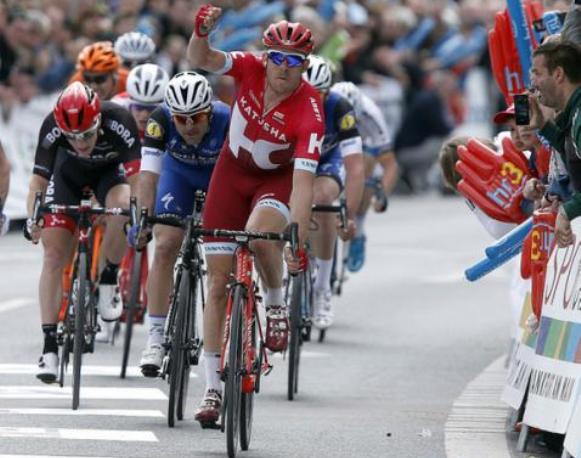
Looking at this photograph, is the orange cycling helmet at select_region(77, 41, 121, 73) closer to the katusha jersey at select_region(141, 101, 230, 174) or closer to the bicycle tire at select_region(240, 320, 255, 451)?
the katusha jersey at select_region(141, 101, 230, 174)

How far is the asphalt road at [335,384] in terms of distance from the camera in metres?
10.5

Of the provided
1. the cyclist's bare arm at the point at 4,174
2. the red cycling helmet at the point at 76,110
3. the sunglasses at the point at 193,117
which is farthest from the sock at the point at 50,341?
the sunglasses at the point at 193,117

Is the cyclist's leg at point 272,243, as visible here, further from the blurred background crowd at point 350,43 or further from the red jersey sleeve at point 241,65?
the blurred background crowd at point 350,43

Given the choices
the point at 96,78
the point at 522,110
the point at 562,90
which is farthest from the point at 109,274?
the point at 562,90

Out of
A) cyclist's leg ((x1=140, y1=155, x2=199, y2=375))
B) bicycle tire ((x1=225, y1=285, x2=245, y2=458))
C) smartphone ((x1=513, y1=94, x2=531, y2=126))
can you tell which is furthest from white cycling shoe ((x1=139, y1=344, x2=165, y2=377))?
smartphone ((x1=513, y1=94, x2=531, y2=126))

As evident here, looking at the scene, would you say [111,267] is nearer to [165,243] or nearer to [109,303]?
[109,303]

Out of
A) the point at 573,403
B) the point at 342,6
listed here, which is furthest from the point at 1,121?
the point at 573,403

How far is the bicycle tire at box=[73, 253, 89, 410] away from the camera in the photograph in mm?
11562

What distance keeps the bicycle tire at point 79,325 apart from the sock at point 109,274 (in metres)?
1.81

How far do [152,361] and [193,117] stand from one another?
1.34m

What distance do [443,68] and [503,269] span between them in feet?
33.1

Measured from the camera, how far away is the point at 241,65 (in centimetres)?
1080

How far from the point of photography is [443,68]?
32.5 metres

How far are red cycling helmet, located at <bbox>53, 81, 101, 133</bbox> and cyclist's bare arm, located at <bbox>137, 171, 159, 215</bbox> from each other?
615mm
